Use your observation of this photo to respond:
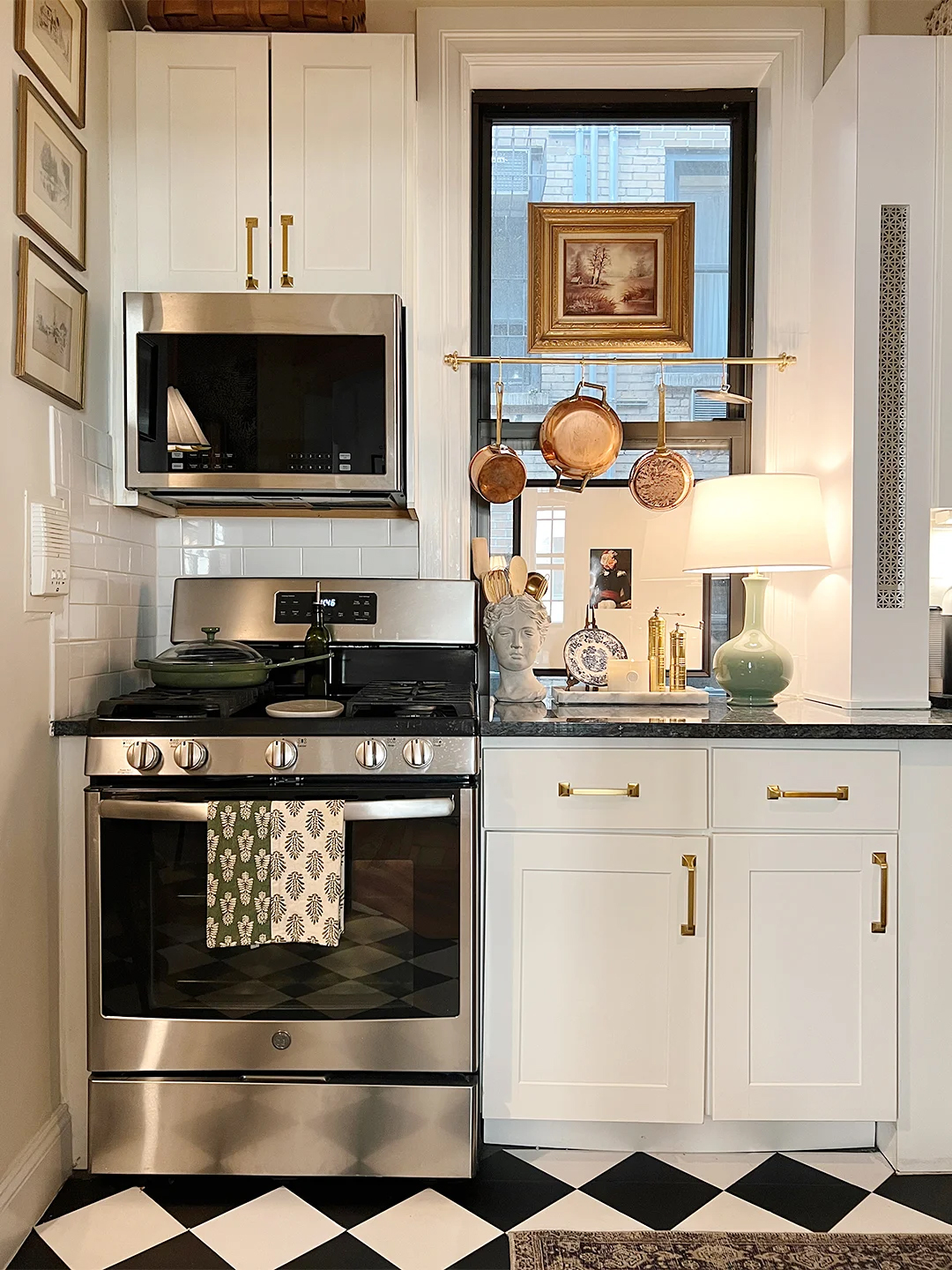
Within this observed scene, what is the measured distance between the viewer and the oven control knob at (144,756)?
1.89 metres

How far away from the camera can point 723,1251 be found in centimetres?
177

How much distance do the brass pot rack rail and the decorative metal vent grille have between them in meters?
0.31

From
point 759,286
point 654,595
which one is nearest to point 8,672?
point 654,595

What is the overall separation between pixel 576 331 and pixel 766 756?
4.28 ft

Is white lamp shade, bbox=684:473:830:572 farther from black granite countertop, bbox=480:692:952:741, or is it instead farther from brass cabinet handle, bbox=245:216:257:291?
brass cabinet handle, bbox=245:216:257:291

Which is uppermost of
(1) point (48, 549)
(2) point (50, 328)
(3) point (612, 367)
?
(3) point (612, 367)

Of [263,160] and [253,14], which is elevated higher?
[253,14]

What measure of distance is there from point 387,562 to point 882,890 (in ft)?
4.66

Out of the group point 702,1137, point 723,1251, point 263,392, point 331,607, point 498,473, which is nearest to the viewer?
point 723,1251

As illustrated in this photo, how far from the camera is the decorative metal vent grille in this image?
2299mm

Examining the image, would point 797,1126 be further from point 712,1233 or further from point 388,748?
point 388,748

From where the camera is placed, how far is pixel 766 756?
2070 millimetres

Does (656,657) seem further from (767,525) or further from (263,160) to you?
(263,160)

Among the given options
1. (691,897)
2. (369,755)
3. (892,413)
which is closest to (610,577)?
(892,413)
